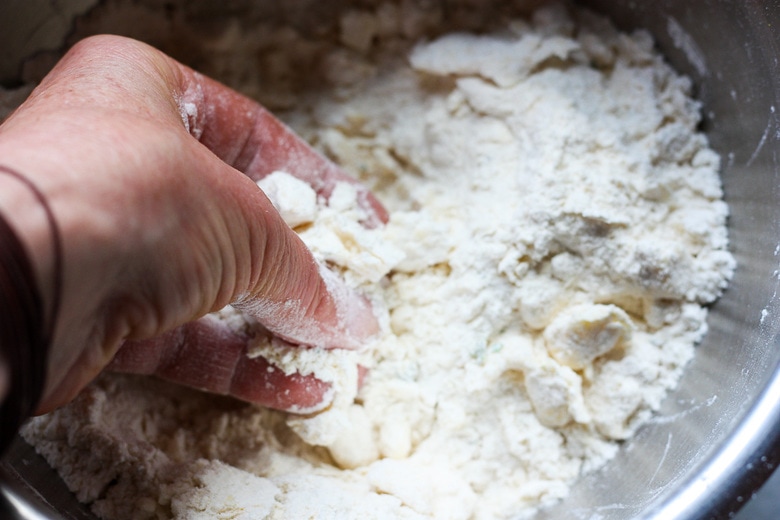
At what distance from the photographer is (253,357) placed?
1.17 meters

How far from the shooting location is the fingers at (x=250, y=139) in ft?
3.74

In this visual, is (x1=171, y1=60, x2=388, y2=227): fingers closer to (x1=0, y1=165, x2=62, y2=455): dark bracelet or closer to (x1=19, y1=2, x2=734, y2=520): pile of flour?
(x1=19, y1=2, x2=734, y2=520): pile of flour

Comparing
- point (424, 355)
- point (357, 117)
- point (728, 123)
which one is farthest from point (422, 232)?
point (728, 123)

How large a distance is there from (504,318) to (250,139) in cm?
61

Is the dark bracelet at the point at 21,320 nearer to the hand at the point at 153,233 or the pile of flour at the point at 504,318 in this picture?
the hand at the point at 153,233

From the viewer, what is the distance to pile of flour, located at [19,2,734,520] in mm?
1170

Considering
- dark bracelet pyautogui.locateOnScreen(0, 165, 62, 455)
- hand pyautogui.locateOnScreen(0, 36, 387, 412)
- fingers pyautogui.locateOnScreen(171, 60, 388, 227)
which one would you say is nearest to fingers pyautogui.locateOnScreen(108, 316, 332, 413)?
hand pyautogui.locateOnScreen(0, 36, 387, 412)

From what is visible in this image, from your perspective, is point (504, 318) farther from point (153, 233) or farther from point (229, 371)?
point (153, 233)

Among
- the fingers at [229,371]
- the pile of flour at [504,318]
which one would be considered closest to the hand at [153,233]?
the fingers at [229,371]

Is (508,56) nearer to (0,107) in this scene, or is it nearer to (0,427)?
(0,107)

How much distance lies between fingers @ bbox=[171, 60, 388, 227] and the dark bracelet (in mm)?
512

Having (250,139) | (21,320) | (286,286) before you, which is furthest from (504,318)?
(21,320)

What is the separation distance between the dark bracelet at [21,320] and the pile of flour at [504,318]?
1.59 feet

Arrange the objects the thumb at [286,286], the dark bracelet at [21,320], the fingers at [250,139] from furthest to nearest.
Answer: the fingers at [250,139]
the thumb at [286,286]
the dark bracelet at [21,320]
